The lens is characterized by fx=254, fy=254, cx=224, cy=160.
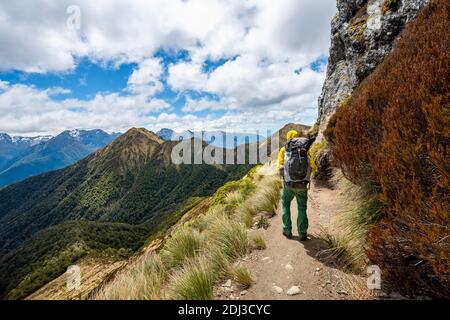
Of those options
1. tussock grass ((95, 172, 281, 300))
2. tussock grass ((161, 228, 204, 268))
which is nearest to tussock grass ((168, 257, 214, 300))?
tussock grass ((95, 172, 281, 300))

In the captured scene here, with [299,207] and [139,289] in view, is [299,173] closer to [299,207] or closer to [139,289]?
[299,207]

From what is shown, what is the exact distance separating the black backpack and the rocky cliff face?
32.4 feet

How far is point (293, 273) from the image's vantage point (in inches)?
193

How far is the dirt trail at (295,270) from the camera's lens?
4.27m

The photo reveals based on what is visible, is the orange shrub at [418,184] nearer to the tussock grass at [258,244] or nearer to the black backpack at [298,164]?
the black backpack at [298,164]

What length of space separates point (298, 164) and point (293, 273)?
8.57 ft

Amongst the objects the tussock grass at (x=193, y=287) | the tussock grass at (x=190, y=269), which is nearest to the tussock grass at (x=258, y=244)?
the tussock grass at (x=190, y=269)

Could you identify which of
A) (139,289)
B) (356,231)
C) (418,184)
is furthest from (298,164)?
(139,289)

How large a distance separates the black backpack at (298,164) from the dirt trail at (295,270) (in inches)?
59.5

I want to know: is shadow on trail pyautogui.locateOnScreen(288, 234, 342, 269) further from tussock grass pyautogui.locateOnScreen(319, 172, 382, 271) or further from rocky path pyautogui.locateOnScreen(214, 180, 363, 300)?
tussock grass pyautogui.locateOnScreen(319, 172, 382, 271)

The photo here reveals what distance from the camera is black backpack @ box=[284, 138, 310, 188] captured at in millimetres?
6367

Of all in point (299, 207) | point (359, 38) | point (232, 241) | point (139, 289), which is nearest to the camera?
point (139, 289)
